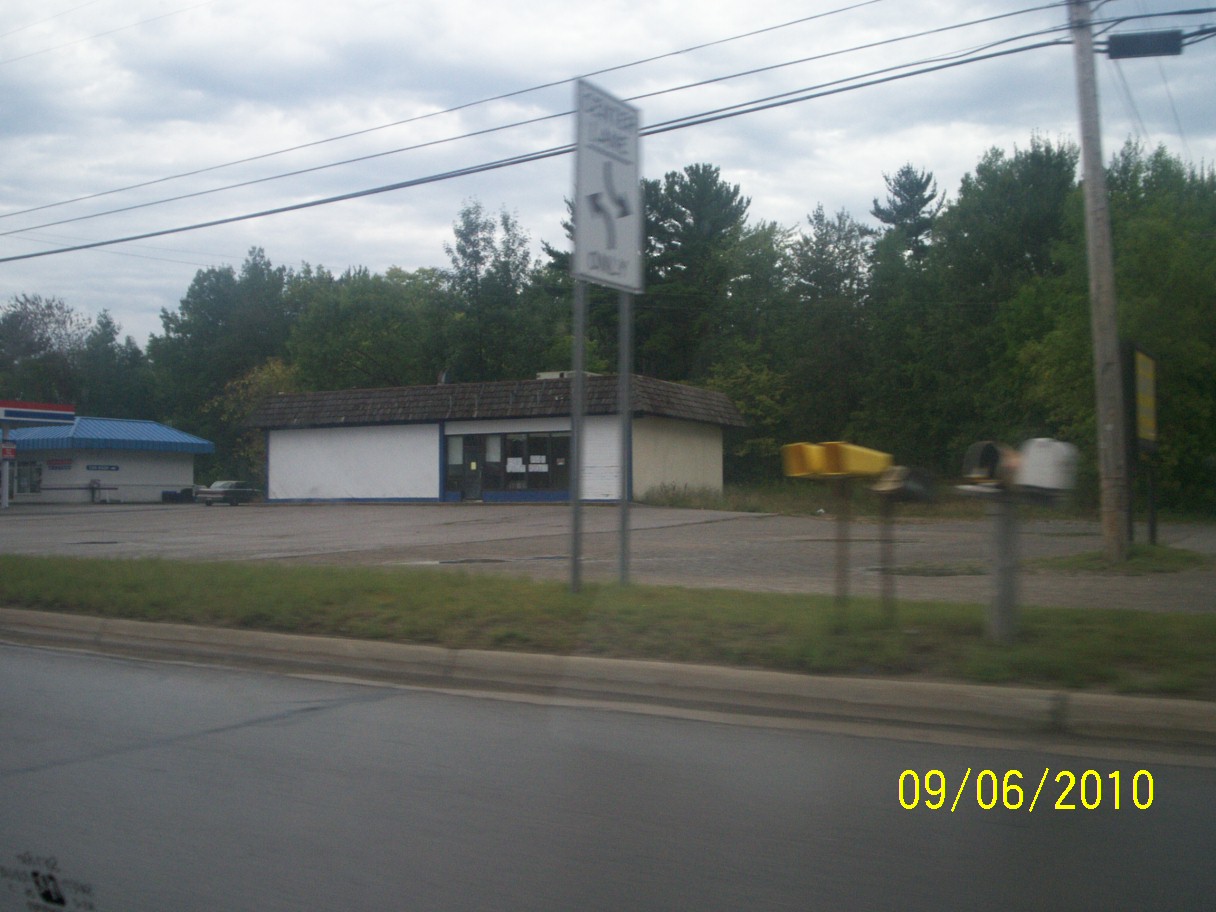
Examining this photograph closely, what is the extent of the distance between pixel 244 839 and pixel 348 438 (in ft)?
123

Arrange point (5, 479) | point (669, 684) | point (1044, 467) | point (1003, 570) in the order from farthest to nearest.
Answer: point (5, 479) < point (669, 684) < point (1003, 570) < point (1044, 467)

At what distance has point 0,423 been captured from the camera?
46469 mm

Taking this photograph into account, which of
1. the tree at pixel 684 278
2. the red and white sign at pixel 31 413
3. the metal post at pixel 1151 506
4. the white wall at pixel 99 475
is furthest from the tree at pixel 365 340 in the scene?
the metal post at pixel 1151 506

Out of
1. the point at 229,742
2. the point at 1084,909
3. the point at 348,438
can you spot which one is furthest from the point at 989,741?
the point at 348,438

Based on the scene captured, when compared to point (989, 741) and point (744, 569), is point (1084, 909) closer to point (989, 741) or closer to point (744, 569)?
point (989, 741)

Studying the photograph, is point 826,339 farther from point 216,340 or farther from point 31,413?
Result: point 216,340

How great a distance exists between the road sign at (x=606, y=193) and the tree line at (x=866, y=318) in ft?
81.2

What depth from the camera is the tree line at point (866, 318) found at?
104ft

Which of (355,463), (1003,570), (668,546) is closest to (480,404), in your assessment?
(355,463)

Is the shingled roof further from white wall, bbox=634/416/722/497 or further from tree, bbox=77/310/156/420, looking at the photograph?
tree, bbox=77/310/156/420

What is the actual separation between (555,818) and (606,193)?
6905 mm

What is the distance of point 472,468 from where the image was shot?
38.8 m

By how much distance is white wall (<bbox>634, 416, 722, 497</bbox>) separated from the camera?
36.1m

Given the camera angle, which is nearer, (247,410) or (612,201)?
(612,201)
